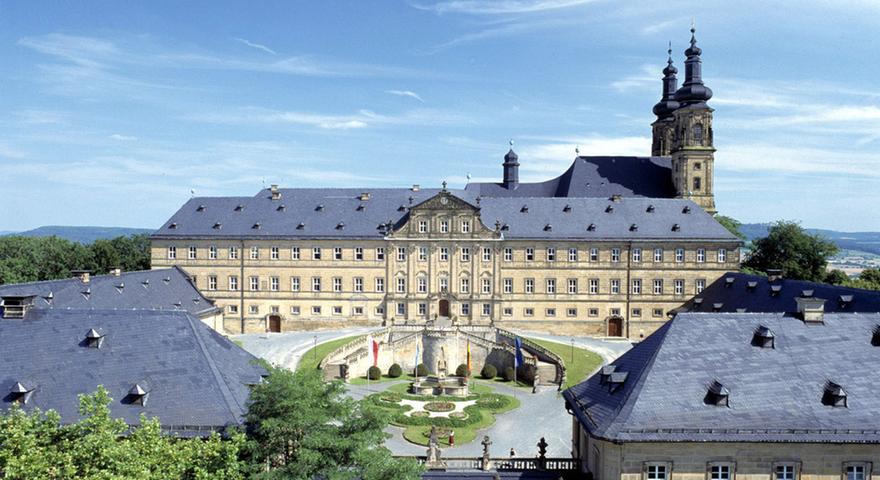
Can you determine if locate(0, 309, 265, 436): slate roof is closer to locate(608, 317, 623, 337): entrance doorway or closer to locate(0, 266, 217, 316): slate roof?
locate(0, 266, 217, 316): slate roof

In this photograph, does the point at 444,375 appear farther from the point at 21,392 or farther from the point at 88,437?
the point at 88,437

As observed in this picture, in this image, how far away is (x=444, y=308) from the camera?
77062mm

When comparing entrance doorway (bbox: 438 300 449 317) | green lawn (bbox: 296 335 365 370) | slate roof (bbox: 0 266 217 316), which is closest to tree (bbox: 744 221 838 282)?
entrance doorway (bbox: 438 300 449 317)

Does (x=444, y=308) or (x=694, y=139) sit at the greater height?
(x=694, y=139)

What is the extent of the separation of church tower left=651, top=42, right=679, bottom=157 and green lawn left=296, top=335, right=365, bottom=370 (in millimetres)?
61997

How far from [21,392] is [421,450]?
23496 mm

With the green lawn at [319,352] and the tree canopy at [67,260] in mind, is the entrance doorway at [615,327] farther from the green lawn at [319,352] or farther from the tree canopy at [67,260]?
the tree canopy at [67,260]

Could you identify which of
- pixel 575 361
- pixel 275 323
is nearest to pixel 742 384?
pixel 575 361

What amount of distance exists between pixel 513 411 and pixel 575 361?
40.0 ft

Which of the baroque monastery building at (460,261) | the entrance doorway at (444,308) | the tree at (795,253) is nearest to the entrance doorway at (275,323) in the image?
the baroque monastery building at (460,261)

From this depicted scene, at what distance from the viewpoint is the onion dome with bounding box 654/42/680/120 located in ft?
345

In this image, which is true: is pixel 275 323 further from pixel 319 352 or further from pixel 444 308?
pixel 444 308

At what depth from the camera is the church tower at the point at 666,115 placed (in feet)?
344

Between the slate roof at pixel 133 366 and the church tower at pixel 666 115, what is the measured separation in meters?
87.7
